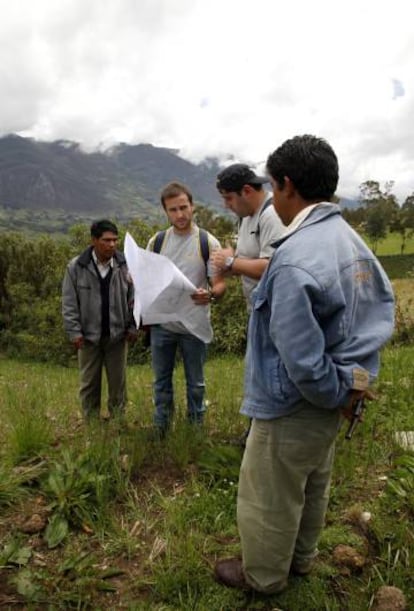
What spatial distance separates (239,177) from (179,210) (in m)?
0.75

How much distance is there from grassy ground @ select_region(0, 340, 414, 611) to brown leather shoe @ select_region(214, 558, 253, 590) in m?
0.04

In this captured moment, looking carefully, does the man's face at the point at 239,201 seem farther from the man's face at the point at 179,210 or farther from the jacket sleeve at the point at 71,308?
the jacket sleeve at the point at 71,308

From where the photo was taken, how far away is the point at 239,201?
3631mm

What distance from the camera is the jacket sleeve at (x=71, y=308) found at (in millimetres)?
4996

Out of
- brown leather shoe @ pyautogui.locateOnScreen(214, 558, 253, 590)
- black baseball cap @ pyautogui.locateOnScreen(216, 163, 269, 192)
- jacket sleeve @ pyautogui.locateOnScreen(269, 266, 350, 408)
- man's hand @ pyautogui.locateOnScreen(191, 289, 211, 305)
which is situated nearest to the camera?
jacket sleeve @ pyautogui.locateOnScreen(269, 266, 350, 408)

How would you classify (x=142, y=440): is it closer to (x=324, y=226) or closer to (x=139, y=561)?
(x=139, y=561)

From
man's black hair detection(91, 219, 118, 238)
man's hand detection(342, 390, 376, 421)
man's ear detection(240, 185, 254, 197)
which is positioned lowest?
man's hand detection(342, 390, 376, 421)

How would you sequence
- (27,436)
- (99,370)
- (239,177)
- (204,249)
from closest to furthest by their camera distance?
(239,177), (27,436), (204,249), (99,370)

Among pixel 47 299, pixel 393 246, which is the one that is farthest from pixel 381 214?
pixel 47 299

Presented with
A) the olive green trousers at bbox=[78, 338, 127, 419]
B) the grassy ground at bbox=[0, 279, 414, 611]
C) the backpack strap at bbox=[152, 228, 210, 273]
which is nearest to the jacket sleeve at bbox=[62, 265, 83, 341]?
the olive green trousers at bbox=[78, 338, 127, 419]

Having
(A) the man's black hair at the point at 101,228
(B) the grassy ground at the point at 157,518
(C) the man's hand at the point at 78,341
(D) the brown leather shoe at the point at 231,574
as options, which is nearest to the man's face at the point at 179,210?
(A) the man's black hair at the point at 101,228

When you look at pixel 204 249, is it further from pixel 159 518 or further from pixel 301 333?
pixel 301 333

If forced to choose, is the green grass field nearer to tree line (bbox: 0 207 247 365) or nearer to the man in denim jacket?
tree line (bbox: 0 207 247 365)

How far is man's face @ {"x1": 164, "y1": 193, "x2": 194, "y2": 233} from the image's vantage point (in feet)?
13.5
